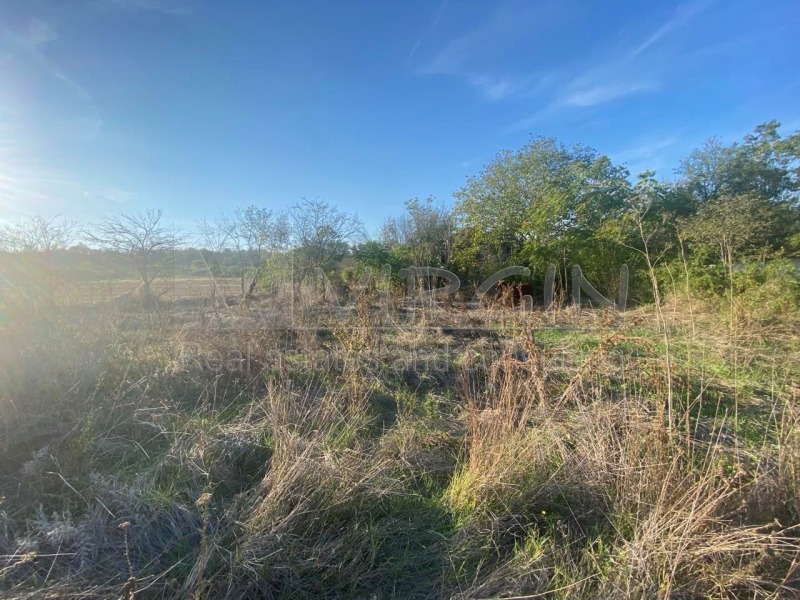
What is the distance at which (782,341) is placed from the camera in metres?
4.93

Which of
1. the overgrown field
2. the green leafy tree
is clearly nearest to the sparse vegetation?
the overgrown field

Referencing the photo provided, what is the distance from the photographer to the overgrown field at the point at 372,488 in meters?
1.54

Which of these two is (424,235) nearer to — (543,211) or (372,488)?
(543,211)

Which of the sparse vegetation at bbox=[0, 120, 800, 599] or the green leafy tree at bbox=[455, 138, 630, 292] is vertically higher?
the green leafy tree at bbox=[455, 138, 630, 292]

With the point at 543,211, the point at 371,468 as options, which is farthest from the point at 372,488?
the point at 543,211

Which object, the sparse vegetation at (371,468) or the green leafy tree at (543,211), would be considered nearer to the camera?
the sparse vegetation at (371,468)

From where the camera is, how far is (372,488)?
2049 millimetres

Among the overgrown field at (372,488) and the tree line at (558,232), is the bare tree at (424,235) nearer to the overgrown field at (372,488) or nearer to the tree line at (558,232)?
the tree line at (558,232)

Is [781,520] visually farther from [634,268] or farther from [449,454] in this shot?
[634,268]

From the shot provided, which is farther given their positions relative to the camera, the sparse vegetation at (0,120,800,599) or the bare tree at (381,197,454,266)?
the bare tree at (381,197,454,266)

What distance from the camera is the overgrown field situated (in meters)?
1.54

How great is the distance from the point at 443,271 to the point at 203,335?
9172 mm

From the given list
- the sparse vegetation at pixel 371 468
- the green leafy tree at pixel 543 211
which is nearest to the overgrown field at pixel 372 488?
the sparse vegetation at pixel 371 468

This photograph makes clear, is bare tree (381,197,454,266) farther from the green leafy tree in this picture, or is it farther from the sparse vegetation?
the sparse vegetation
